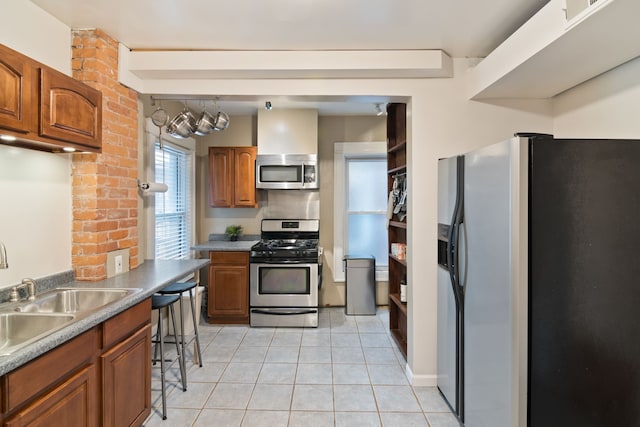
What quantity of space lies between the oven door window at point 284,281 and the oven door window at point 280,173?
1.07 m

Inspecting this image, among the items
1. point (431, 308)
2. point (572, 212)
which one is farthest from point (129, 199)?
point (572, 212)

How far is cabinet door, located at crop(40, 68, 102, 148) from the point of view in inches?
67.6

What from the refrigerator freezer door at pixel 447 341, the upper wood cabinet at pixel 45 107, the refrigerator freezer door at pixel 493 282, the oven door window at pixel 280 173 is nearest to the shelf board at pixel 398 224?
the refrigerator freezer door at pixel 447 341

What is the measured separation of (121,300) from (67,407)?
1.64 feet

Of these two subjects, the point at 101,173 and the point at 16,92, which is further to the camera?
the point at 101,173

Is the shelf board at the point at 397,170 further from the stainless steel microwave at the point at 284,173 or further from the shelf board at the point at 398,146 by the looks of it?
the stainless steel microwave at the point at 284,173

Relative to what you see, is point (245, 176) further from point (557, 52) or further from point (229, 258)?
point (557, 52)

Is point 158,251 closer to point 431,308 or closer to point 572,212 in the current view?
point 431,308

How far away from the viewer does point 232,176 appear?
4.28 meters

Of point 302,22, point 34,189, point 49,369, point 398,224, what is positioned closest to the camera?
point 49,369

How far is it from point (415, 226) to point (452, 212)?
1.44 feet

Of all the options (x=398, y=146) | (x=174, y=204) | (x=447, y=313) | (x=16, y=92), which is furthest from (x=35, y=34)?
(x=447, y=313)

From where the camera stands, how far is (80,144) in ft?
6.48

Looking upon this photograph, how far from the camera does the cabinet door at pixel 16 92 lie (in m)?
1.49
